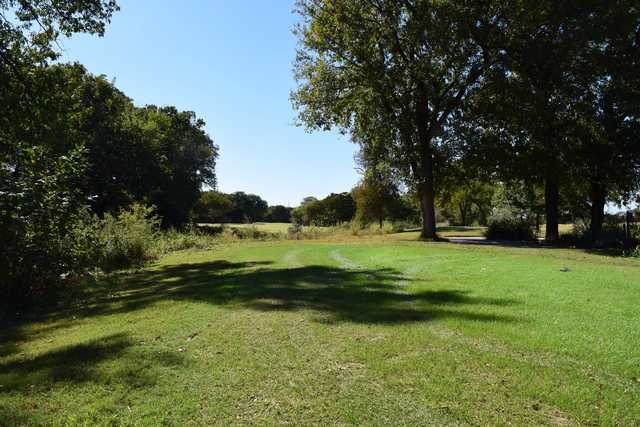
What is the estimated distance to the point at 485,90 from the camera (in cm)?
2123

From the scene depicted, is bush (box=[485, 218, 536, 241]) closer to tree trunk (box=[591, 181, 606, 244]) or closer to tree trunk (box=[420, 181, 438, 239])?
tree trunk (box=[591, 181, 606, 244])

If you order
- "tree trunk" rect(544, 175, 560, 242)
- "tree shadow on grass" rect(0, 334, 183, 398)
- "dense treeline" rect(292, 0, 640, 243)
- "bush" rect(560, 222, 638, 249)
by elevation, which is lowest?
"tree shadow on grass" rect(0, 334, 183, 398)

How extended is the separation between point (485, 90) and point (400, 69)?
4.66 m

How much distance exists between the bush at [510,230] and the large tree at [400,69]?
443 centimetres

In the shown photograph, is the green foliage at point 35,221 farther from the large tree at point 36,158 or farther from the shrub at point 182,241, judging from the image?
the shrub at point 182,241

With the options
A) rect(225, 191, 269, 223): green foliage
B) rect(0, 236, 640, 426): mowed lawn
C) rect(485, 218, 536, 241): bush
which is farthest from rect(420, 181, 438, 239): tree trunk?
rect(225, 191, 269, 223): green foliage

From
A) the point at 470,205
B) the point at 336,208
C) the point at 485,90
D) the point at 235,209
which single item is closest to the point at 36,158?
the point at 485,90

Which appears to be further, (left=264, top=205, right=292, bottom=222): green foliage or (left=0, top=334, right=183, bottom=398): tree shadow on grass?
(left=264, top=205, right=292, bottom=222): green foliage

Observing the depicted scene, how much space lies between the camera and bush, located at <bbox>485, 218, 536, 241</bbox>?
923 inches

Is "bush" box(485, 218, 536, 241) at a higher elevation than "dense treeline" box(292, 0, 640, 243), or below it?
below

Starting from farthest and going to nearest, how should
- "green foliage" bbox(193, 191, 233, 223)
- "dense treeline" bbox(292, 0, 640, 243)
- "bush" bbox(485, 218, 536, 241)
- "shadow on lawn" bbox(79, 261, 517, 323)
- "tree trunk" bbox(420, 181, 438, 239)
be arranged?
"green foliage" bbox(193, 191, 233, 223)
"bush" bbox(485, 218, 536, 241)
"tree trunk" bbox(420, 181, 438, 239)
"dense treeline" bbox(292, 0, 640, 243)
"shadow on lawn" bbox(79, 261, 517, 323)

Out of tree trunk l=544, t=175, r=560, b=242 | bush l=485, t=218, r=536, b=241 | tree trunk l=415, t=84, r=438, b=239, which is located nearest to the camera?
tree trunk l=544, t=175, r=560, b=242

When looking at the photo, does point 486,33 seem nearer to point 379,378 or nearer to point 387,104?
point 387,104

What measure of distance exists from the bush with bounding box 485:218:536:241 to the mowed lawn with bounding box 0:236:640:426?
15.9 metres
